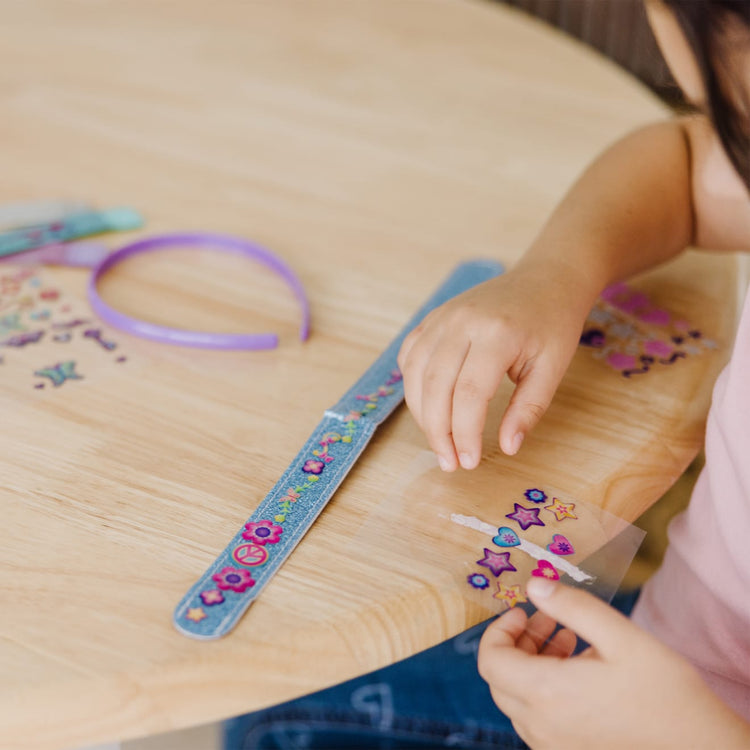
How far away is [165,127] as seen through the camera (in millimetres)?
911

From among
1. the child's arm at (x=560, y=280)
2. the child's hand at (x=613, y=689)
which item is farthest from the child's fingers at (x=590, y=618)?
the child's arm at (x=560, y=280)

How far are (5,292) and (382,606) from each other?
1.30 feet

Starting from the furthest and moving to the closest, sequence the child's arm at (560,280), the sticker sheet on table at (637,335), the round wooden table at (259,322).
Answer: the sticker sheet on table at (637,335) → the child's arm at (560,280) → the round wooden table at (259,322)

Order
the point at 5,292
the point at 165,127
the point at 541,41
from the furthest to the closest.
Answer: the point at 541,41 < the point at 165,127 < the point at 5,292

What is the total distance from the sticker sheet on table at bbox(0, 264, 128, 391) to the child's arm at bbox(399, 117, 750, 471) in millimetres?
212

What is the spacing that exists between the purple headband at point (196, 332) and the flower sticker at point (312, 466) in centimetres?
13

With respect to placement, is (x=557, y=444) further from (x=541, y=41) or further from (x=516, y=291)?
(x=541, y=41)

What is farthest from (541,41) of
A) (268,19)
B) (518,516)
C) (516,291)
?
(518,516)

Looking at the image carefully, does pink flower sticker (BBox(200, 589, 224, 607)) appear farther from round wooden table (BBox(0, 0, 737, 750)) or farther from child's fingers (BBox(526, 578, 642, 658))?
child's fingers (BBox(526, 578, 642, 658))

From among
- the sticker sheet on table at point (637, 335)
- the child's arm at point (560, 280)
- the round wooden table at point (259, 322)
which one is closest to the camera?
the round wooden table at point (259, 322)

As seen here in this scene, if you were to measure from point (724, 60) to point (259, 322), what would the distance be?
13.7 inches

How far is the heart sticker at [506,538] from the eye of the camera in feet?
1.62

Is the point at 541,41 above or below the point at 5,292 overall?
above

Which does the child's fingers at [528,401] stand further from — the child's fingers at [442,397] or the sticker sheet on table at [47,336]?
the sticker sheet on table at [47,336]
